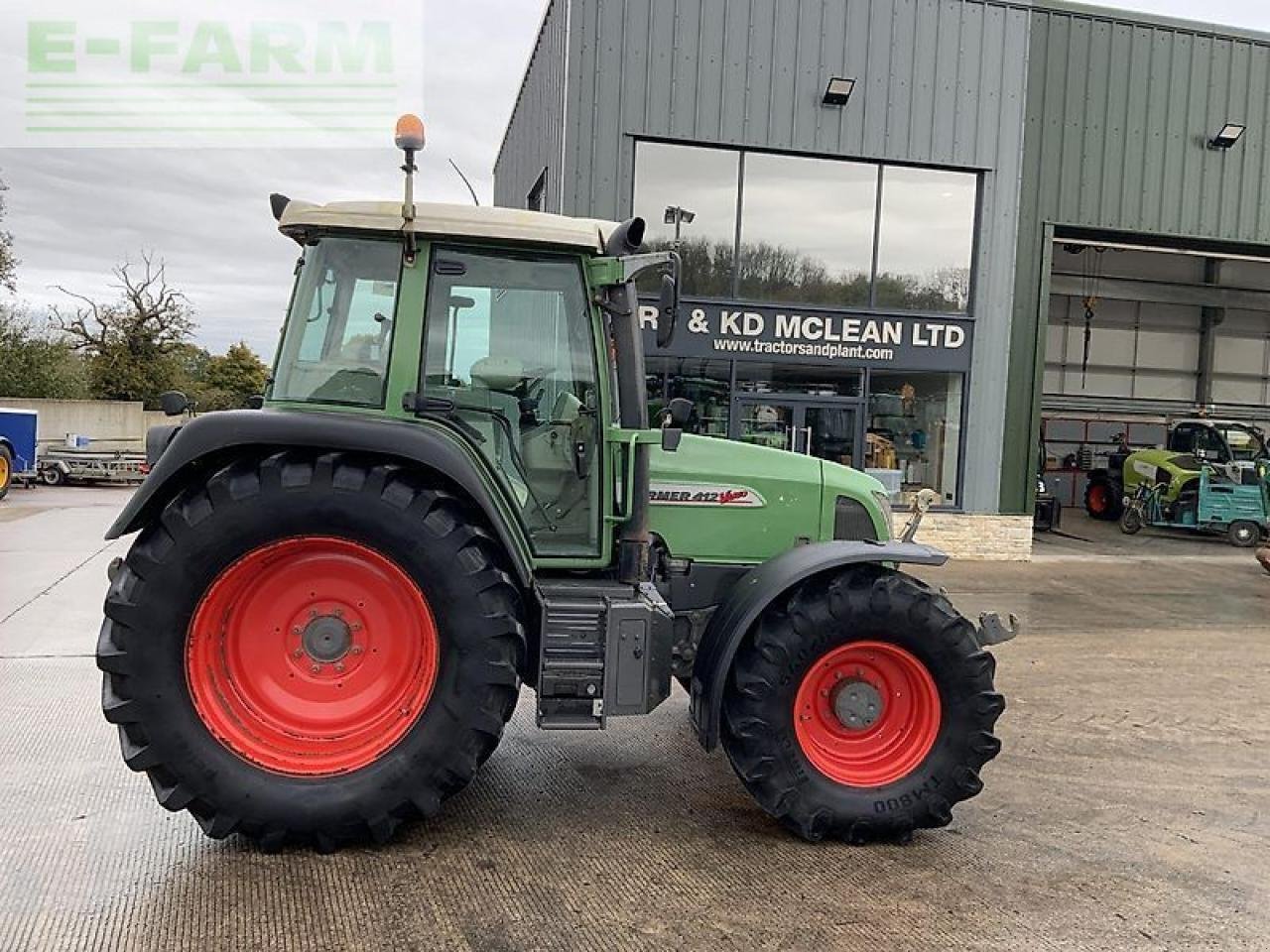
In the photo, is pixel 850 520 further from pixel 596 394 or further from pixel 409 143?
pixel 409 143

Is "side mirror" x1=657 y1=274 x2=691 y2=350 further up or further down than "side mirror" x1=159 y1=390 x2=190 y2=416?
further up

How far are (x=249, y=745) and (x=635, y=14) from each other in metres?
10.4

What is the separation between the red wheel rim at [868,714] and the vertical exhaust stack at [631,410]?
0.88m

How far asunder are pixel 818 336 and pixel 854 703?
9171 mm

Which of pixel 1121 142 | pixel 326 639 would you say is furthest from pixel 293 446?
pixel 1121 142

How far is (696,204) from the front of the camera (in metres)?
12.3

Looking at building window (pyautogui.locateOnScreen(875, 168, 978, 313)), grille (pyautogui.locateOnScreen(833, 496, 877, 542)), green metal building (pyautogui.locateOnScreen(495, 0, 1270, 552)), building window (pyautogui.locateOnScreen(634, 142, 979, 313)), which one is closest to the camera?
grille (pyautogui.locateOnScreen(833, 496, 877, 542))

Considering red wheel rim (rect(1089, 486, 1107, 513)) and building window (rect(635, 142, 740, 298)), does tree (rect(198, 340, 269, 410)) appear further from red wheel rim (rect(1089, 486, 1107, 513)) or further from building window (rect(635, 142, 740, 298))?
red wheel rim (rect(1089, 486, 1107, 513))

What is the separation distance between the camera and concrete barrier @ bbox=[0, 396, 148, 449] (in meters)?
24.1

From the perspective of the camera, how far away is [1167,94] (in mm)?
13602

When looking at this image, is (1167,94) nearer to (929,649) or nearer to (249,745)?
(929,649)

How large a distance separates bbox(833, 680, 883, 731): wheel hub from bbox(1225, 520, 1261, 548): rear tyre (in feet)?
49.9

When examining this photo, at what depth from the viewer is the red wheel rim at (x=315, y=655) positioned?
12.1ft

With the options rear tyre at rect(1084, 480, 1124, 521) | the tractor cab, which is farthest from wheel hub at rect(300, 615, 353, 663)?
rear tyre at rect(1084, 480, 1124, 521)
